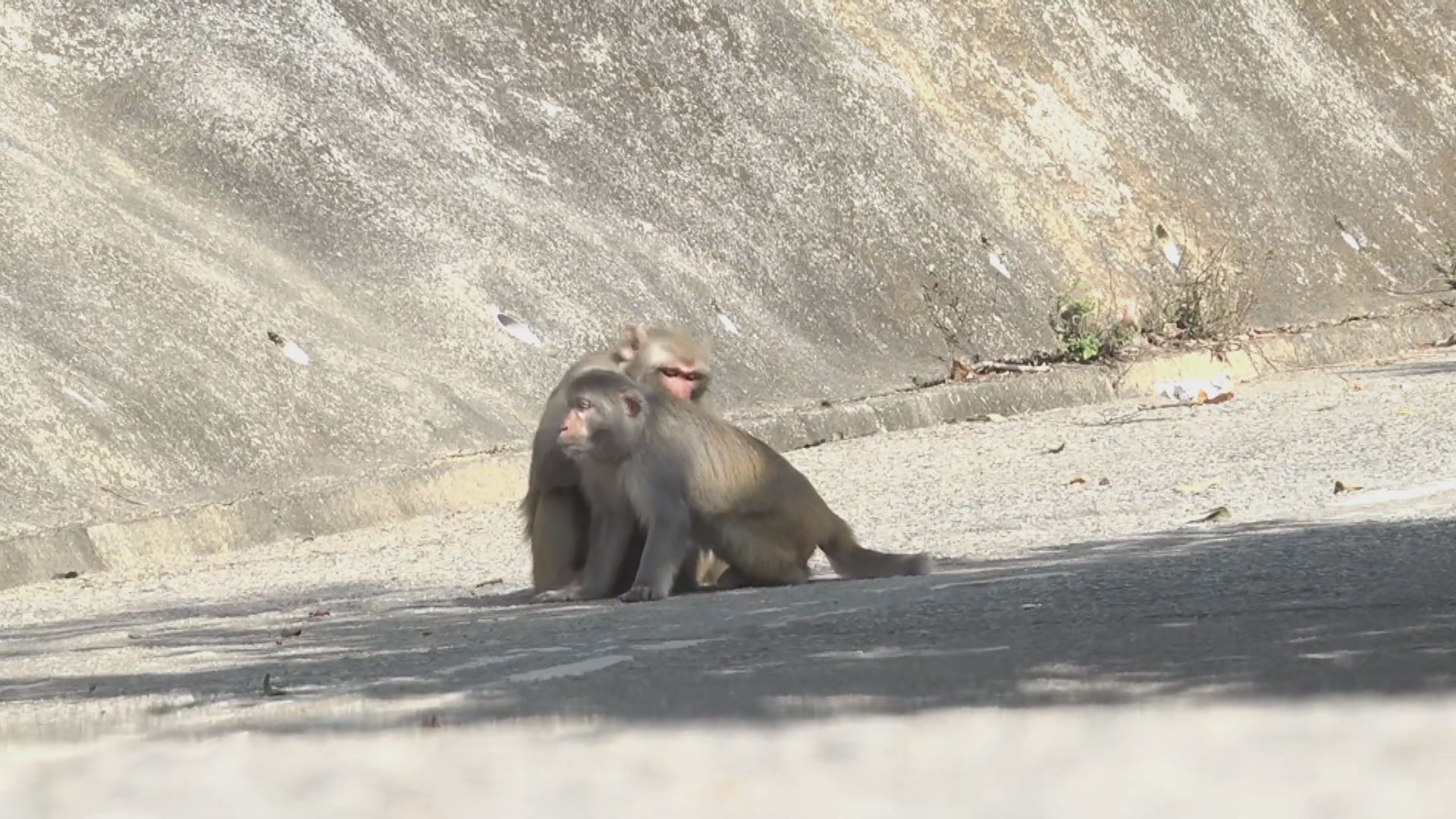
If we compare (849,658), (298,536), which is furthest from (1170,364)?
(849,658)

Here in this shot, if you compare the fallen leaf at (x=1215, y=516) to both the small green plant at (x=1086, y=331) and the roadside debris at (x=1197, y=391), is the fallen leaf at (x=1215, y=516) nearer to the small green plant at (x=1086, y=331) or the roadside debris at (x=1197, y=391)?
the roadside debris at (x=1197, y=391)

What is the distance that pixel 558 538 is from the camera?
8789mm

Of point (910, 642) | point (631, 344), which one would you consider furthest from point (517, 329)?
point (910, 642)

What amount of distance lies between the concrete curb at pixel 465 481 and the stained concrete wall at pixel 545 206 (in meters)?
0.21

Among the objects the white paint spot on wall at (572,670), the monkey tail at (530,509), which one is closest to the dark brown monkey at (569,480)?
the monkey tail at (530,509)

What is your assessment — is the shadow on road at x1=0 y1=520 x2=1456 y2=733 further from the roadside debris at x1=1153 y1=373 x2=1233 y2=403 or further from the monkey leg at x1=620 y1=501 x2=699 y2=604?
the roadside debris at x1=1153 y1=373 x2=1233 y2=403

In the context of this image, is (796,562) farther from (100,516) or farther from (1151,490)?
(100,516)

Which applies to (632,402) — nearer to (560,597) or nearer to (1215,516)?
(560,597)

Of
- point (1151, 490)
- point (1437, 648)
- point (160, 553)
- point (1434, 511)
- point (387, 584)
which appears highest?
point (1437, 648)

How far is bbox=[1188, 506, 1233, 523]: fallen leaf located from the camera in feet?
30.9

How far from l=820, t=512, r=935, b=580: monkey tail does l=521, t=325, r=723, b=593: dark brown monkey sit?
19.6 inches

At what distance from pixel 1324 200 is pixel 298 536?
1176 centimetres

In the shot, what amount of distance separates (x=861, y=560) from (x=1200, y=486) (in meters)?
2.58

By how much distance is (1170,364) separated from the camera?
16656 millimetres
